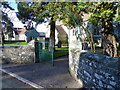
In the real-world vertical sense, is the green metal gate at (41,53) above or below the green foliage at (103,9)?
below

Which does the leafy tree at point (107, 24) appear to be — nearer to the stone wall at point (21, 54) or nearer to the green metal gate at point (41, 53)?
the green metal gate at point (41, 53)

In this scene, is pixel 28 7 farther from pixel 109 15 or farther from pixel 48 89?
pixel 48 89

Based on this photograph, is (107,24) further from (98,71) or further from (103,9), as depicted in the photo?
(98,71)

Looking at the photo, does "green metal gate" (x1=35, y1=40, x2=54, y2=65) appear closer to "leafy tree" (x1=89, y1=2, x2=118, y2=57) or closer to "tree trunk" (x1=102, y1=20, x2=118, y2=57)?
"leafy tree" (x1=89, y1=2, x2=118, y2=57)

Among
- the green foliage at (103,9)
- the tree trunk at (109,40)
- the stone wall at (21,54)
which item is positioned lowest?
the stone wall at (21,54)

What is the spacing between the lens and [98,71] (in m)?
3.44

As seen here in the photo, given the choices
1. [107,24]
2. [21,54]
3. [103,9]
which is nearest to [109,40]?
[107,24]

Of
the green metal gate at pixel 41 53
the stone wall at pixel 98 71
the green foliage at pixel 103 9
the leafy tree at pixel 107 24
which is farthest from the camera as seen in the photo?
the green metal gate at pixel 41 53

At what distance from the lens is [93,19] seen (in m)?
6.62

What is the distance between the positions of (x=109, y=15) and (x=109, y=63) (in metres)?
3.95

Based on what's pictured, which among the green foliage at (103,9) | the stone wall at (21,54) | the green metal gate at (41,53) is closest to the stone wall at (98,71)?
the green foliage at (103,9)

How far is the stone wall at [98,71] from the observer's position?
9.14 ft

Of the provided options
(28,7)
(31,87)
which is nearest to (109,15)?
(31,87)

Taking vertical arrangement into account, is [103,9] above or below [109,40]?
above
